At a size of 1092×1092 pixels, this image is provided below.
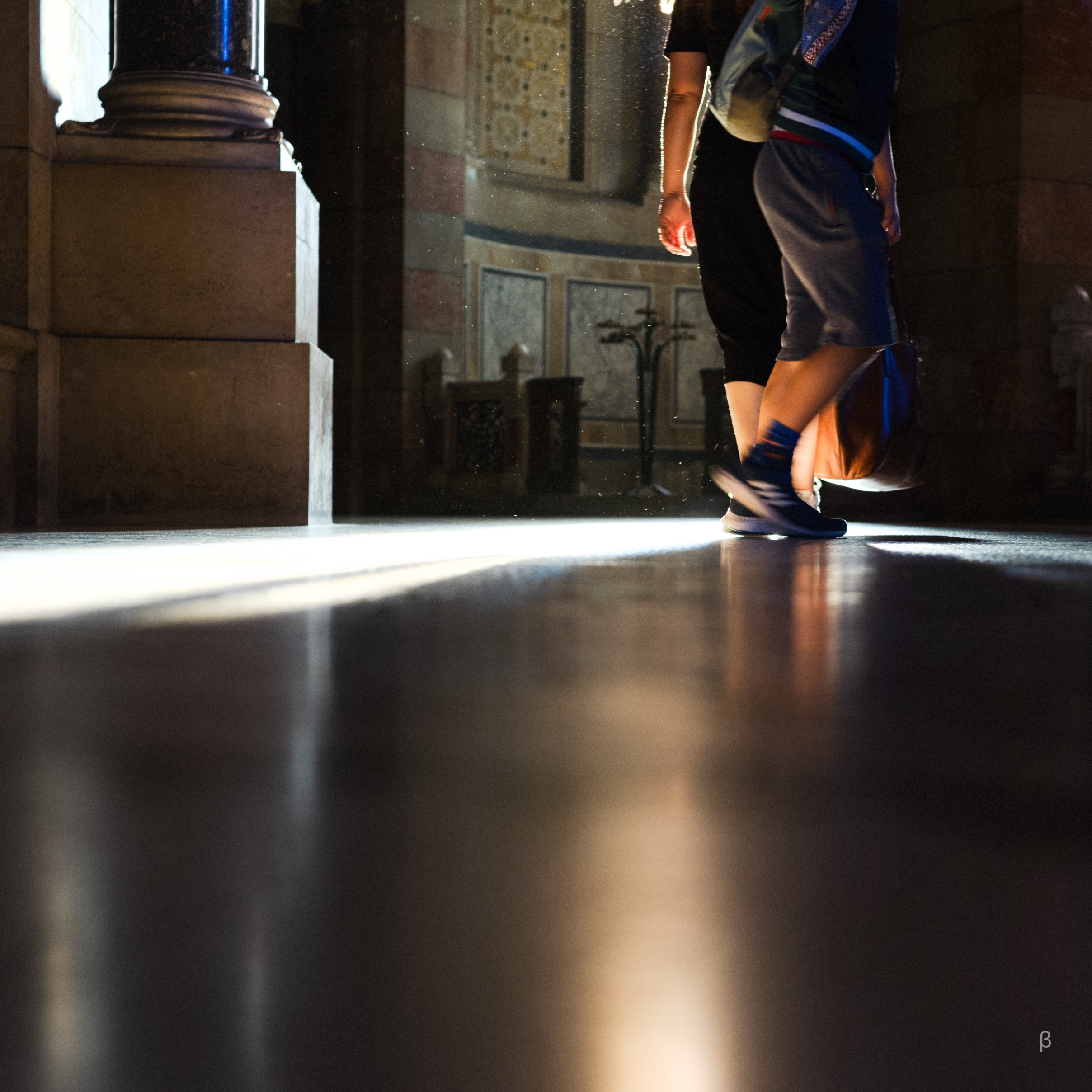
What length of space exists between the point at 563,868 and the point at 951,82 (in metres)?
9.10

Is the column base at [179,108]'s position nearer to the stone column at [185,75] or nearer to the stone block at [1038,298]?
the stone column at [185,75]

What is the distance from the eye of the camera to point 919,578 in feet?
6.50

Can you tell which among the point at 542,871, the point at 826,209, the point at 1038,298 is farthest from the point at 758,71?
the point at 1038,298

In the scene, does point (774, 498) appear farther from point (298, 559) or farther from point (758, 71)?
point (298, 559)

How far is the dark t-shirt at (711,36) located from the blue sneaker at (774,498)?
86 centimetres

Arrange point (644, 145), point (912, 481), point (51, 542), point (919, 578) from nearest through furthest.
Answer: point (919, 578)
point (51, 542)
point (912, 481)
point (644, 145)

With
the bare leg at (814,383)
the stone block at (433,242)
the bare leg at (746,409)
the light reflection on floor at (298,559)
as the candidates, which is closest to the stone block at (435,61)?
the stone block at (433,242)

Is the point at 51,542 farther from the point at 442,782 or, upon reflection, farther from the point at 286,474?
the point at 442,782

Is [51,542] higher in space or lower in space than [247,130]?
lower

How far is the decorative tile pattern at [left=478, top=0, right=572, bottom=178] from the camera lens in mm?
13961

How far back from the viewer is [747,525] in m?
3.31

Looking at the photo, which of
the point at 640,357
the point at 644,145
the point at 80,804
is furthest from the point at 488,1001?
the point at 644,145

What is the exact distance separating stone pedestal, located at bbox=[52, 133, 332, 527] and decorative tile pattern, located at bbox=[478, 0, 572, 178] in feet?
33.8

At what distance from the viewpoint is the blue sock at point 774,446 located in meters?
2.86
